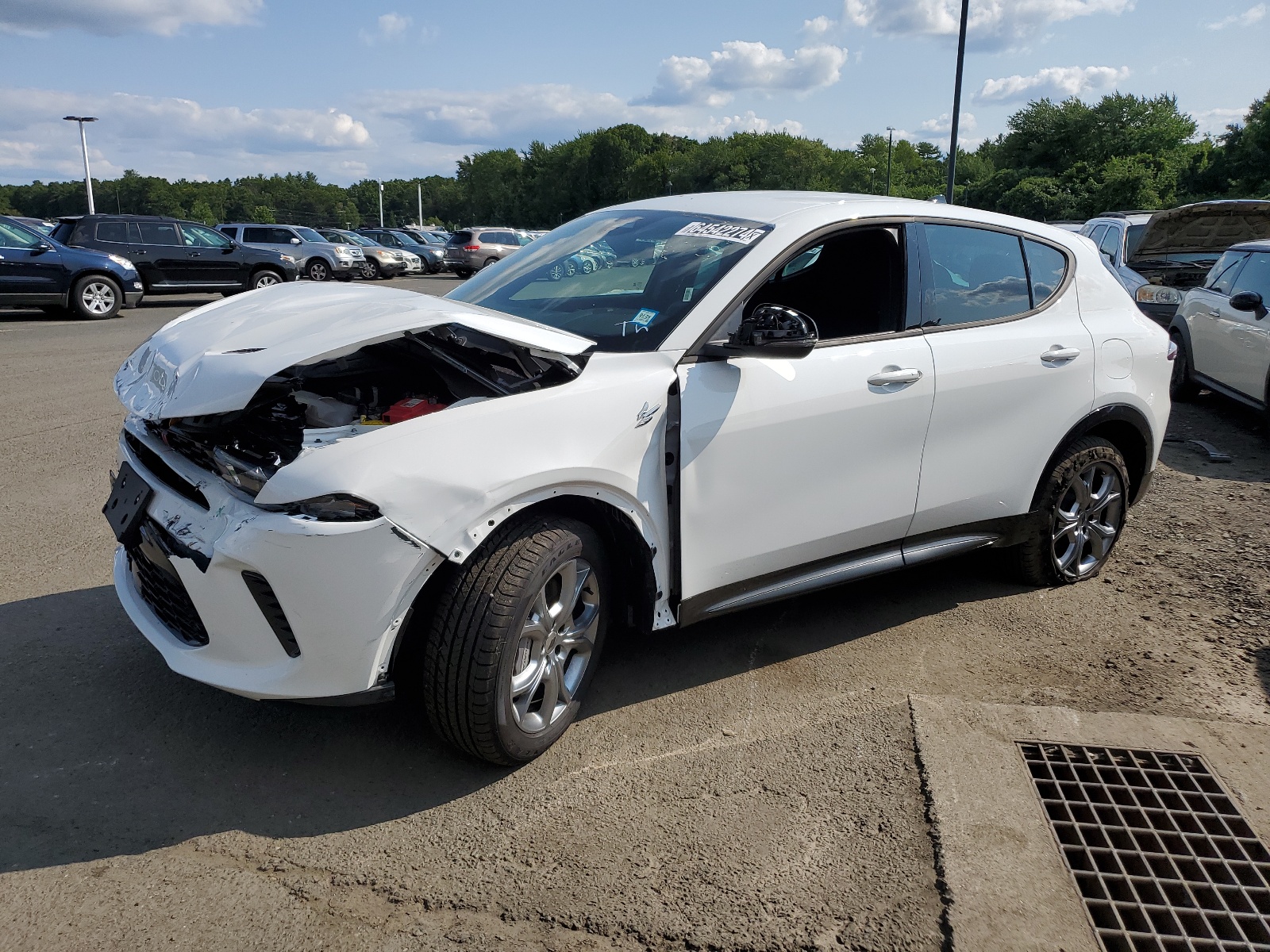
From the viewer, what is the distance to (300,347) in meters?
2.79

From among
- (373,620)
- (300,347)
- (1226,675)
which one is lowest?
(1226,675)

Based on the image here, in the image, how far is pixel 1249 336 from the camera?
7.96m

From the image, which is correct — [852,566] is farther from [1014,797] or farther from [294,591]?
[294,591]

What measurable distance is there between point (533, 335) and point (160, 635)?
1497 millimetres

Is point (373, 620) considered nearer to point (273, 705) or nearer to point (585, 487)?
point (585, 487)

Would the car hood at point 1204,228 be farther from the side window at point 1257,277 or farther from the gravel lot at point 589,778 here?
the gravel lot at point 589,778

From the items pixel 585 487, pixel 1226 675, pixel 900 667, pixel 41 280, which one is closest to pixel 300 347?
pixel 585 487

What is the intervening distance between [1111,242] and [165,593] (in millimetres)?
12529

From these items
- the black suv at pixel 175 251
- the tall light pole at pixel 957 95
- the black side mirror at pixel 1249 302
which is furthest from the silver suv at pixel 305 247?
the black side mirror at pixel 1249 302

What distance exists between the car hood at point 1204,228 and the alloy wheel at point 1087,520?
26.7 feet

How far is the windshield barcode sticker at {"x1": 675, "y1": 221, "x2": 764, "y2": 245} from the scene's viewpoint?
354 cm

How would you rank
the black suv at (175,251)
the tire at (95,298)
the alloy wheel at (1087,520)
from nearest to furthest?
the alloy wheel at (1087,520), the tire at (95,298), the black suv at (175,251)

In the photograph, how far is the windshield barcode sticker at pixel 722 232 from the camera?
354 centimetres

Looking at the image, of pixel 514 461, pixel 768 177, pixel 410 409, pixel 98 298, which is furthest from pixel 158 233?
pixel 768 177
